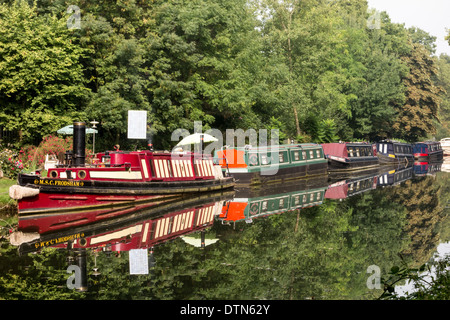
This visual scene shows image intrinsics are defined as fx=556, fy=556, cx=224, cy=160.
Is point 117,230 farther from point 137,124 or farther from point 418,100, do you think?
point 418,100

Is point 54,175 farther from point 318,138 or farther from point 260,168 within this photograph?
point 318,138

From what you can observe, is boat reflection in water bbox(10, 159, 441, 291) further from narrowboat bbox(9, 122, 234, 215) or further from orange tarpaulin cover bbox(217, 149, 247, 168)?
orange tarpaulin cover bbox(217, 149, 247, 168)

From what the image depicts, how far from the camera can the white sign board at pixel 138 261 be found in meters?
11.8

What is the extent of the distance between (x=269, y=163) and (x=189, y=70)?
8956mm

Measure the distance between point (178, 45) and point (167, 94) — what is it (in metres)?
3.11

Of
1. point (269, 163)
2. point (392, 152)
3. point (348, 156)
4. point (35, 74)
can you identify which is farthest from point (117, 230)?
point (392, 152)

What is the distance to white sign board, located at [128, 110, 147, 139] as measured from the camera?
29.6 m

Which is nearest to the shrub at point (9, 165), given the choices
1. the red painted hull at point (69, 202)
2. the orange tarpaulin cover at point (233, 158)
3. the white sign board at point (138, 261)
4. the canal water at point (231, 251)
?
the red painted hull at point (69, 202)

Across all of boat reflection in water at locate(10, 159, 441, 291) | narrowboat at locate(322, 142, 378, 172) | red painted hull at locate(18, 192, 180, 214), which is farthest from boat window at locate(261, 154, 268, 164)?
red painted hull at locate(18, 192, 180, 214)

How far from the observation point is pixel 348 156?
42094 mm

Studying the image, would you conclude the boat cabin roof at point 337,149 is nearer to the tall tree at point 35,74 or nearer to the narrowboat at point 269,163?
the narrowboat at point 269,163

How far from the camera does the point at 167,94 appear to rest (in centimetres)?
3262

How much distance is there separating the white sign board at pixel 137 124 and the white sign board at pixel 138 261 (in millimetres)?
16127
